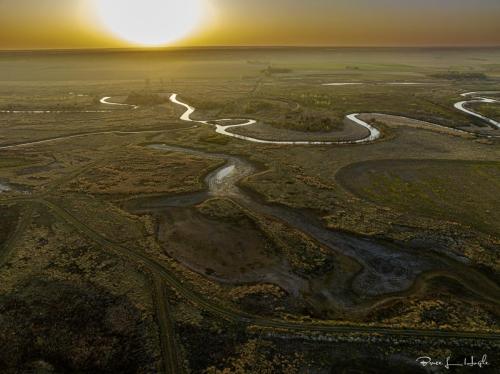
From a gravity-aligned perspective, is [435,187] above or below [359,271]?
above

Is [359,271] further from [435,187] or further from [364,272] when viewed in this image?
[435,187]

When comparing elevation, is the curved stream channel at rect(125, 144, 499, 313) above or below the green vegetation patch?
below

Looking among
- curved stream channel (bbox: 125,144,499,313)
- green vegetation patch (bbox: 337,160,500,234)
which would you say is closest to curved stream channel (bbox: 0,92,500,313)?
curved stream channel (bbox: 125,144,499,313)

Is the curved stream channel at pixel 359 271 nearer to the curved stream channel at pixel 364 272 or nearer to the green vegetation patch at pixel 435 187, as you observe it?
the curved stream channel at pixel 364 272

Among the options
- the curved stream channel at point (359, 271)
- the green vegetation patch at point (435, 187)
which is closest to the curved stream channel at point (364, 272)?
the curved stream channel at point (359, 271)

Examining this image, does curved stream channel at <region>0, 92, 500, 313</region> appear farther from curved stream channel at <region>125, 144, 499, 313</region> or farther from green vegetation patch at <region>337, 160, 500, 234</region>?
green vegetation patch at <region>337, 160, 500, 234</region>

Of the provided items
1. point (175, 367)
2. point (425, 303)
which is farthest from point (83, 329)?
point (425, 303)

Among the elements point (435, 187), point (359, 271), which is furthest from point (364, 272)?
point (435, 187)

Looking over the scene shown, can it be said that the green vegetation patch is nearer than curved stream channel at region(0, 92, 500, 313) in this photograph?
No
